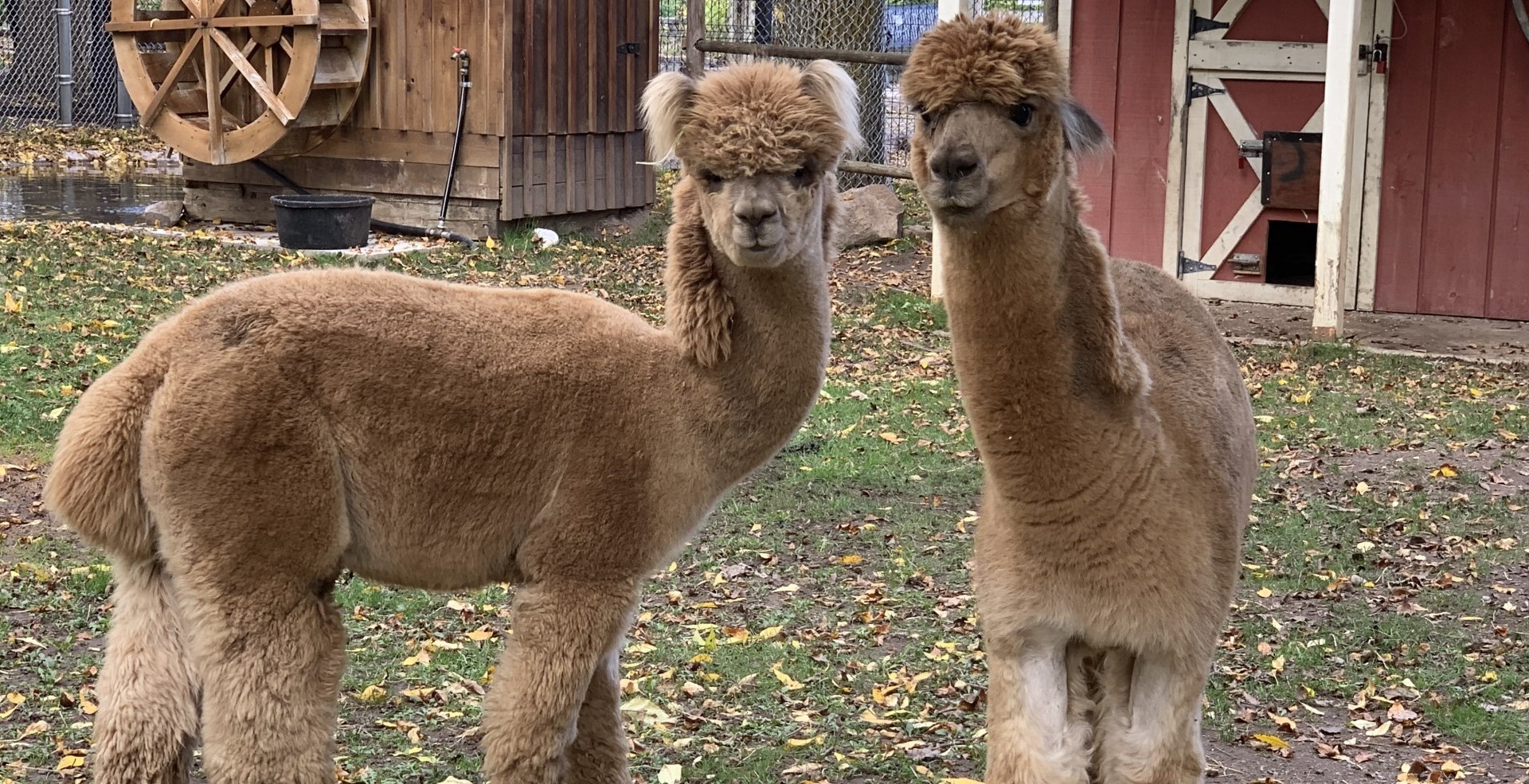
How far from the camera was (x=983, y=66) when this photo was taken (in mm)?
3055

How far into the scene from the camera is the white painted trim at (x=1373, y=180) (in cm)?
1182

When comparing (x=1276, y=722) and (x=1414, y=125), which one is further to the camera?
(x=1414, y=125)

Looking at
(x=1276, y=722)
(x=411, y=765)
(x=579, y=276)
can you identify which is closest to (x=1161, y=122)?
(x=579, y=276)

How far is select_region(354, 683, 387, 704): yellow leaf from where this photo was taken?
523cm

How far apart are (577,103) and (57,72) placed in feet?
39.0

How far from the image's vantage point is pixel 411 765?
4777 millimetres

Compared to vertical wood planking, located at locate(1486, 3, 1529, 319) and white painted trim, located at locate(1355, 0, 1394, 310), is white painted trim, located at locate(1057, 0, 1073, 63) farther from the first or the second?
vertical wood planking, located at locate(1486, 3, 1529, 319)

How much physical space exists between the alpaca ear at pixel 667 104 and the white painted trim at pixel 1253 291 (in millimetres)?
9241

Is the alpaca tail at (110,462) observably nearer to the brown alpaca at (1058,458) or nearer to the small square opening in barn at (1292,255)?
the brown alpaca at (1058,458)

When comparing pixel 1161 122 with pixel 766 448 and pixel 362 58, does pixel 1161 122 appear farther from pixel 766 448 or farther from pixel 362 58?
pixel 766 448

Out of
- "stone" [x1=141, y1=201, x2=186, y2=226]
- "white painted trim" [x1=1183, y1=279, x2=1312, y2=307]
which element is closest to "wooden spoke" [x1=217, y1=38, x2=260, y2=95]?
"stone" [x1=141, y1=201, x2=186, y2=226]

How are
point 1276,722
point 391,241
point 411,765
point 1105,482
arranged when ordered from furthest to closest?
point 391,241, point 1276,722, point 411,765, point 1105,482

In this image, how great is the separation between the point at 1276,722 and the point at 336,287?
3282mm

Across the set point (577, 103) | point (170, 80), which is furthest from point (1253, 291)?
point (170, 80)
